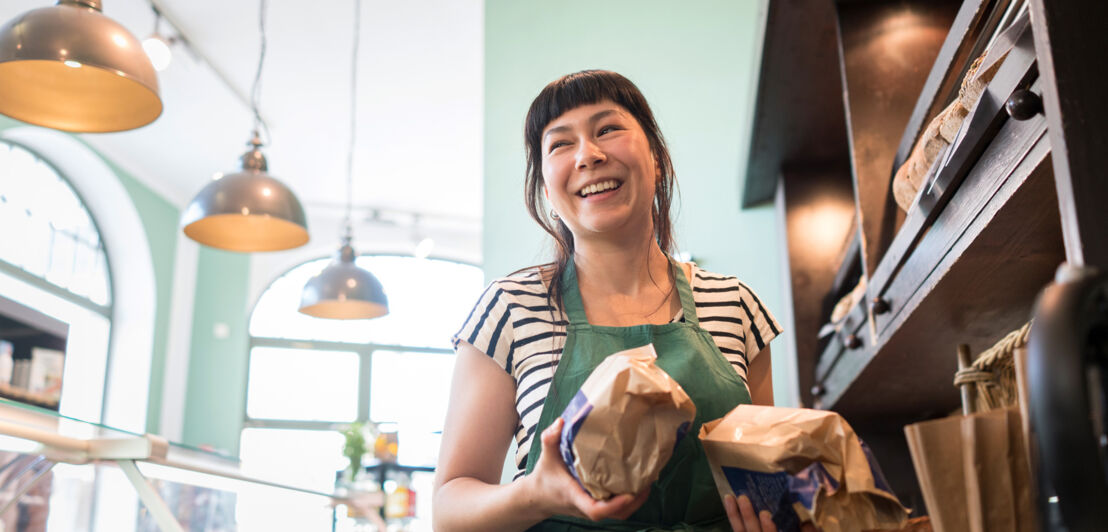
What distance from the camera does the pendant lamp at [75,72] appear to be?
2234mm

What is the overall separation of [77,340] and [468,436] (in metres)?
7.42

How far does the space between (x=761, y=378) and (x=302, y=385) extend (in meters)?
8.71

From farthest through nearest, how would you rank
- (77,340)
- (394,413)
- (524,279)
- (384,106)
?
(394,413)
(77,340)
(384,106)
(524,279)

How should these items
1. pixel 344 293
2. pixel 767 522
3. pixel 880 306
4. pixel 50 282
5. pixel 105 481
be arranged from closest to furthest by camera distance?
1. pixel 767 522
2. pixel 880 306
3. pixel 105 481
4. pixel 344 293
5. pixel 50 282

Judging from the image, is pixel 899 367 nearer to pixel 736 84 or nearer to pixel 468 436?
pixel 468 436

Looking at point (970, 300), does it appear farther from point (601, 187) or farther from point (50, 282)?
point (50, 282)

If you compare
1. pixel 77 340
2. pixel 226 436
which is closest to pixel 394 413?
pixel 226 436

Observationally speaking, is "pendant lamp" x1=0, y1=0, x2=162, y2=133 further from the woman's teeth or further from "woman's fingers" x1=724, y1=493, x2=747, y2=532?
"woman's fingers" x1=724, y1=493, x2=747, y2=532

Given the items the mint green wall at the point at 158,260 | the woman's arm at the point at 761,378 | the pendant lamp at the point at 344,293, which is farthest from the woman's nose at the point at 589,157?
the mint green wall at the point at 158,260

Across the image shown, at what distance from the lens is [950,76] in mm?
1483

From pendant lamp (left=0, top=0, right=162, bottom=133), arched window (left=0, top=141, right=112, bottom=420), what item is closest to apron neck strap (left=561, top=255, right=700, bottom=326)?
pendant lamp (left=0, top=0, right=162, bottom=133)

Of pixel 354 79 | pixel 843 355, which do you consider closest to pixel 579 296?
pixel 843 355

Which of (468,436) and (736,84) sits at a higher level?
(736,84)

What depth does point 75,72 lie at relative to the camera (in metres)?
2.38
